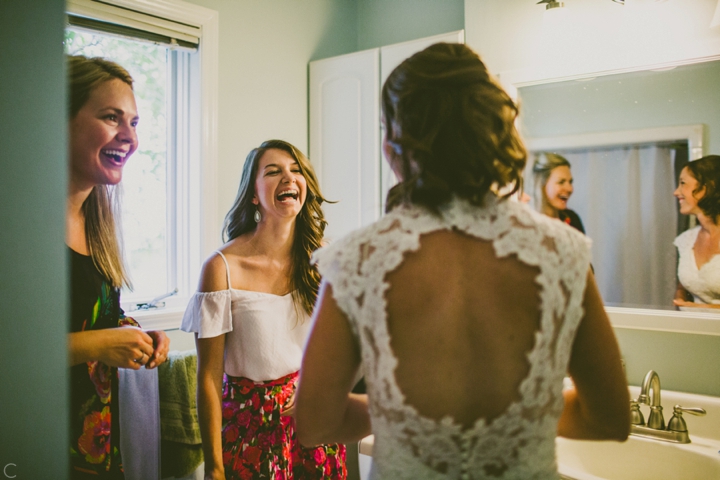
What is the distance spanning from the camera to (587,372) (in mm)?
631

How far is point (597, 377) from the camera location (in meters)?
0.63

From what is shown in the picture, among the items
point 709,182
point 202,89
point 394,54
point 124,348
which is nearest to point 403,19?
point 394,54

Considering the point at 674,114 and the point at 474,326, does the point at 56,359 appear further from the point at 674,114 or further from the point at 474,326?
the point at 674,114

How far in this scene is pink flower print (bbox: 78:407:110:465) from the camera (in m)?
0.78

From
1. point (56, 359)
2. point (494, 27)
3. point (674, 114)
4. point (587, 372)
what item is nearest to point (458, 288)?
point (587, 372)

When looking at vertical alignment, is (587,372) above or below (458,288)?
below

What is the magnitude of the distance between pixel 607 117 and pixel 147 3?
1.37 metres

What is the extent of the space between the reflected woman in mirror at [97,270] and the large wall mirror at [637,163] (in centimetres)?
115

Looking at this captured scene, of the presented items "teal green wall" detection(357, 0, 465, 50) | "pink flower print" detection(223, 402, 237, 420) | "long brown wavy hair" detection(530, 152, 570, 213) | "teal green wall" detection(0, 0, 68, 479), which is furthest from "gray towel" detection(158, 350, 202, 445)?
"teal green wall" detection(357, 0, 465, 50)

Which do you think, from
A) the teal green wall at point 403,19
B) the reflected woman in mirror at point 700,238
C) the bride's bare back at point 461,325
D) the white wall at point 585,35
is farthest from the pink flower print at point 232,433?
the teal green wall at point 403,19

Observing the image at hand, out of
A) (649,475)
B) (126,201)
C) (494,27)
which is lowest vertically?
(649,475)

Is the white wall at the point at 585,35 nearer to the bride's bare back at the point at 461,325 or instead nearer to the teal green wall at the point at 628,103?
the teal green wall at the point at 628,103

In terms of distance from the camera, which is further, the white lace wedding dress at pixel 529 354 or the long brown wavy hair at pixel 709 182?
the long brown wavy hair at pixel 709 182

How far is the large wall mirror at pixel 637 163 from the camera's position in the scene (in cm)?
130
